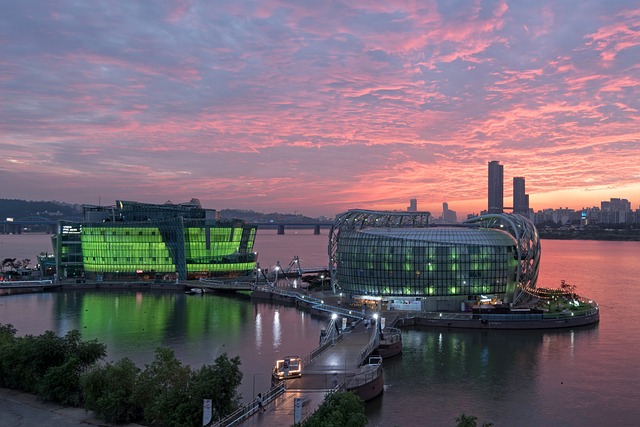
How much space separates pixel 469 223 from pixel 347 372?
70335 mm

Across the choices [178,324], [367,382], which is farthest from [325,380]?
[178,324]

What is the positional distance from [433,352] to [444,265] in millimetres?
28425

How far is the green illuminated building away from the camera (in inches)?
5394

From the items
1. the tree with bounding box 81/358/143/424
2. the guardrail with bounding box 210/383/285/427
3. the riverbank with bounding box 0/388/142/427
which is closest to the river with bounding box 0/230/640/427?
the guardrail with bounding box 210/383/285/427

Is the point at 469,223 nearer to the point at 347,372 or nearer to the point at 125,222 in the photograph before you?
the point at 347,372

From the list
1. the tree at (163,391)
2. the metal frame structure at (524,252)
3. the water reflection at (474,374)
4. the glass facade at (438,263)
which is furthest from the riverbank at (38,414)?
the metal frame structure at (524,252)

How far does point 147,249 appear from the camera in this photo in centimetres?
13800

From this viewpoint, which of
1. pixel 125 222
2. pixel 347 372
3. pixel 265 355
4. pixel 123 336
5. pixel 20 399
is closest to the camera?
pixel 20 399

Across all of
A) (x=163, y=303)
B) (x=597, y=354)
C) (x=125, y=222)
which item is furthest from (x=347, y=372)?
(x=125, y=222)

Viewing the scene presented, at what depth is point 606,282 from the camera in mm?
143000

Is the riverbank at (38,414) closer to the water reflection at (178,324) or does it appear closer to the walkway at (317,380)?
the walkway at (317,380)

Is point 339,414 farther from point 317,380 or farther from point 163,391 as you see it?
point 317,380

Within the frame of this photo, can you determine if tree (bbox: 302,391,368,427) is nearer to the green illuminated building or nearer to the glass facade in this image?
the glass facade

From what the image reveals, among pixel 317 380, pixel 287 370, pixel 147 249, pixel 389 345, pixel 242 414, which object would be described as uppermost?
pixel 147 249
